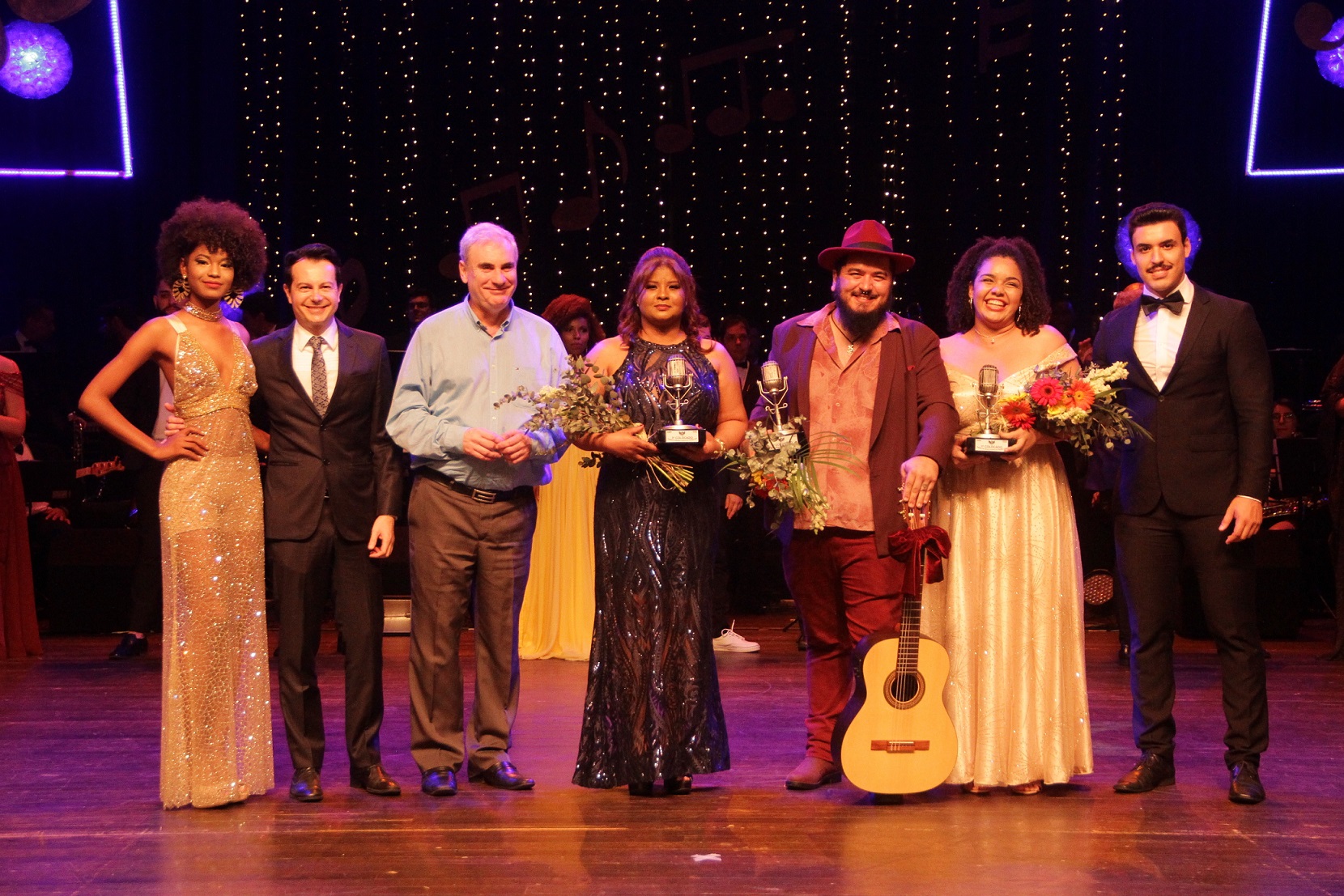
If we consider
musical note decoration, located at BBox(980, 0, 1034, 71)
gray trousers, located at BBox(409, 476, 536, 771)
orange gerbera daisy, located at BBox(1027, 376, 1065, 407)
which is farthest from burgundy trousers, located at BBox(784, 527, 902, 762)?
musical note decoration, located at BBox(980, 0, 1034, 71)

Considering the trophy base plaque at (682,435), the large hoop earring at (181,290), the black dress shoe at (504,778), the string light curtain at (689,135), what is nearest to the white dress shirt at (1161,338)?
the trophy base plaque at (682,435)

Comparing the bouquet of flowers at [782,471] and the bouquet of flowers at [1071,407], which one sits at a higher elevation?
the bouquet of flowers at [1071,407]

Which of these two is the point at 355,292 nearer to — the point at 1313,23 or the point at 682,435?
the point at 682,435

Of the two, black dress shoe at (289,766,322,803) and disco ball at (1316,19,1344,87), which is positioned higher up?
disco ball at (1316,19,1344,87)

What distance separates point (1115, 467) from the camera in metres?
4.53

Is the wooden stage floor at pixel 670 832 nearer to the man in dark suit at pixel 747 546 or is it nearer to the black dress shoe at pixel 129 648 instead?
the black dress shoe at pixel 129 648

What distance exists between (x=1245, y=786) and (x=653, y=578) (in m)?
1.97

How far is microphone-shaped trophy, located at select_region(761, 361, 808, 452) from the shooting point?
4.19 meters

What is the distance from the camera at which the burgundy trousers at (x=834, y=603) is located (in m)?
4.29

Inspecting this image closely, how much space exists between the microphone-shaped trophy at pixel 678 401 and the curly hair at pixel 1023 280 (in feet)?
3.23

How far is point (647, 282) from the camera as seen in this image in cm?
436

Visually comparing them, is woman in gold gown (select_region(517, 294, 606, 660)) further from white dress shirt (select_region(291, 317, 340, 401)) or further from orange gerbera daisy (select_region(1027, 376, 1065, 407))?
orange gerbera daisy (select_region(1027, 376, 1065, 407))

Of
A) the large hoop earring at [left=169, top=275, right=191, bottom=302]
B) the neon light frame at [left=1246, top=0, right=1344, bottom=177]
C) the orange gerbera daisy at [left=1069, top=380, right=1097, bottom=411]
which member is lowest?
the orange gerbera daisy at [left=1069, top=380, right=1097, bottom=411]

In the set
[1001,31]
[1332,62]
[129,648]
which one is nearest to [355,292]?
[129,648]
